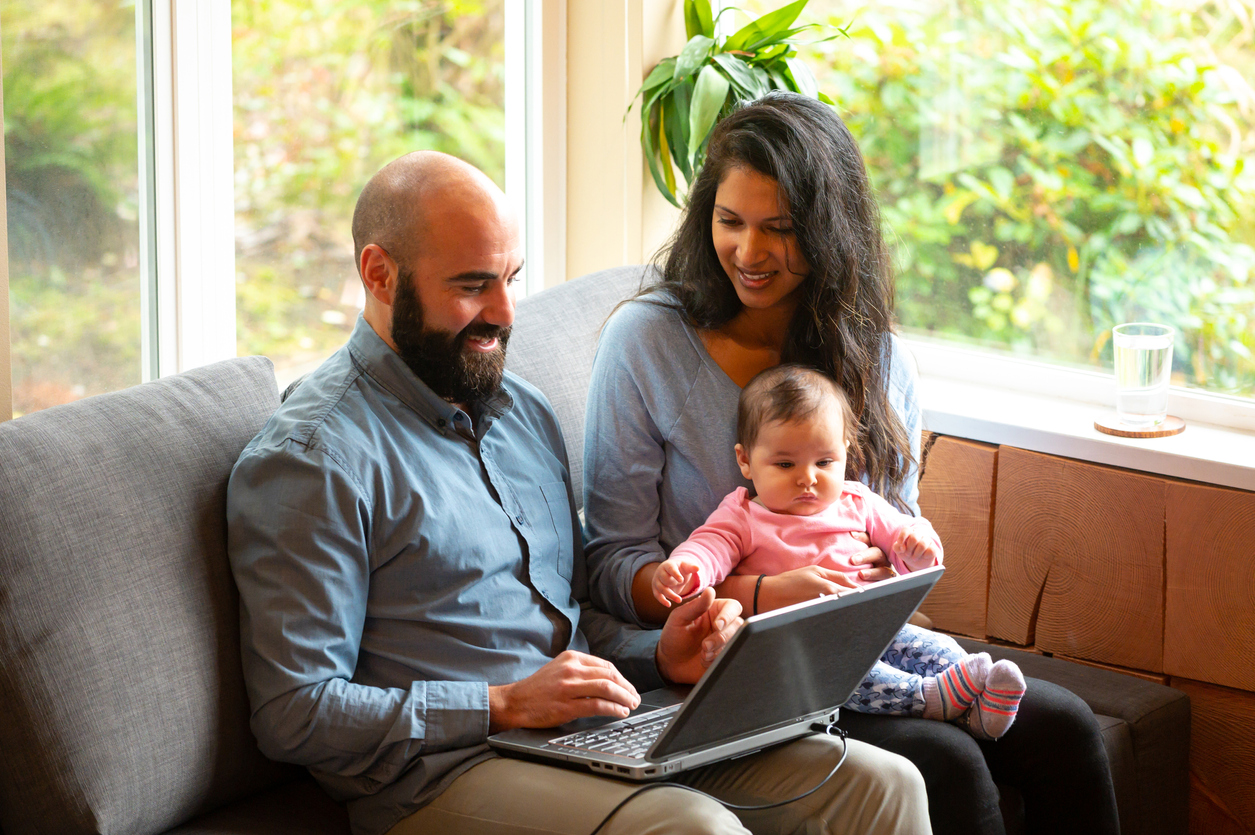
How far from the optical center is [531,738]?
1521 millimetres

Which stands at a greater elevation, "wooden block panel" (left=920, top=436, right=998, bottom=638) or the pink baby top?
the pink baby top

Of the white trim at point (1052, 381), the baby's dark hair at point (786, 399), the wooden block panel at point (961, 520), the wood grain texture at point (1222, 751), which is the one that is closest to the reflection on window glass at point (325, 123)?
the baby's dark hair at point (786, 399)

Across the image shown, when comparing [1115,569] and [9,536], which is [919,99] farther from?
[9,536]

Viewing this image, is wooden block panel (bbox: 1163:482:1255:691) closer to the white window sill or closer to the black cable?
the white window sill

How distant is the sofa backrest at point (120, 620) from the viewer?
1.36 m

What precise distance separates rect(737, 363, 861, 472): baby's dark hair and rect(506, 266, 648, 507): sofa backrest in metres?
0.36

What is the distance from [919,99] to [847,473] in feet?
4.11

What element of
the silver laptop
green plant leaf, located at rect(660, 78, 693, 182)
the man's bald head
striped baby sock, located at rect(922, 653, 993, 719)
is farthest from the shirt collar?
green plant leaf, located at rect(660, 78, 693, 182)

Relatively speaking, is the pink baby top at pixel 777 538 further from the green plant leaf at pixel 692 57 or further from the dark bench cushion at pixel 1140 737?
the green plant leaf at pixel 692 57

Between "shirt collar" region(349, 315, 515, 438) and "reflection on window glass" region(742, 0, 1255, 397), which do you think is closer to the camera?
"shirt collar" region(349, 315, 515, 438)

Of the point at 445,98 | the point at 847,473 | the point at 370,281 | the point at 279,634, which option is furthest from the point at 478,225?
the point at 445,98

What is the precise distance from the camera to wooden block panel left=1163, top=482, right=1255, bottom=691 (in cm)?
210

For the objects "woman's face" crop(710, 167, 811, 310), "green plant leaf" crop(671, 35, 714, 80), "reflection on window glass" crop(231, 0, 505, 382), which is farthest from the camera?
"green plant leaf" crop(671, 35, 714, 80)

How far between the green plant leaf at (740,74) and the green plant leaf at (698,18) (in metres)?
0.20
